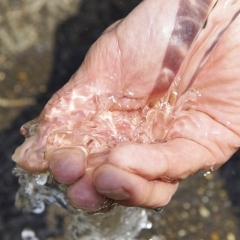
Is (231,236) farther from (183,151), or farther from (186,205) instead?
(183,151)

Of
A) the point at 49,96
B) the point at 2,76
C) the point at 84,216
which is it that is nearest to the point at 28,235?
the point at 84,216

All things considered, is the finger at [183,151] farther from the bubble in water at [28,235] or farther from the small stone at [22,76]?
the small stone at [22,76]

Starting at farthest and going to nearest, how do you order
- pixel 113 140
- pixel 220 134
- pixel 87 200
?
1. pixel 220 134
2. pixel 113 140
3. pixel 87 200

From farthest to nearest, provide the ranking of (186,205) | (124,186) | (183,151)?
(186,205)
(183,151)
(124,186)

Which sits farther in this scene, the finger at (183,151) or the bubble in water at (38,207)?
the bubble in water at (38,207)

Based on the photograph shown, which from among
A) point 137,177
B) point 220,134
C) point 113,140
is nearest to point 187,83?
point 220,134

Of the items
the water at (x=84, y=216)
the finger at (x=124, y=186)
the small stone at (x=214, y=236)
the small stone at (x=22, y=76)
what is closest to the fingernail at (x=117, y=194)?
the finger at (x=124, y=186)

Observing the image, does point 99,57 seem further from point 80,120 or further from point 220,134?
point 220,134
